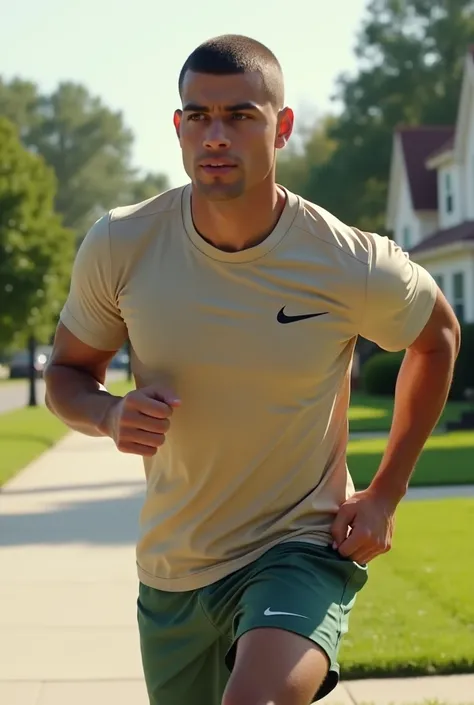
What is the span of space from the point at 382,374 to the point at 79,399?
3118cm

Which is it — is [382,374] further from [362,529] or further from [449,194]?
[362,529]

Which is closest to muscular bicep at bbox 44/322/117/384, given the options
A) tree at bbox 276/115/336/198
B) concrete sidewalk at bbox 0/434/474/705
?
concrete sidewalk at bbox 0/434/474/705

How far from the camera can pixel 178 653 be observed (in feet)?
11.6

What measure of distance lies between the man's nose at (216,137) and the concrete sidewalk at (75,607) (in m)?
3.18

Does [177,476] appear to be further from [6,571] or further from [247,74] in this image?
[6,571]

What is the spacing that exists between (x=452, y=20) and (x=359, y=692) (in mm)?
53899

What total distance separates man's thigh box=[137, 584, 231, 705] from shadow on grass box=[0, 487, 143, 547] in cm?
649

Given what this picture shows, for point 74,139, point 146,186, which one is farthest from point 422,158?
point 146,186

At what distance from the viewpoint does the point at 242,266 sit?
3359mm

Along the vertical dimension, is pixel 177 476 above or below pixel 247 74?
below

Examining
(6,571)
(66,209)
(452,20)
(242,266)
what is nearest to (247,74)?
(242,266)

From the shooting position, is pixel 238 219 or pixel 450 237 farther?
pixel 450 237

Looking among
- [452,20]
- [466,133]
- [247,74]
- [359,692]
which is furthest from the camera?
[452,20]

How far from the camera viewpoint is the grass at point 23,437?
16.8m
